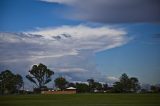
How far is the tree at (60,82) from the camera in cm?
16138

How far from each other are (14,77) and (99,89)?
134ft

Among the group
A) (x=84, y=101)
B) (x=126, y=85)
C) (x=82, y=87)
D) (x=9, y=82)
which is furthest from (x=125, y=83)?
(x=84, y=101)

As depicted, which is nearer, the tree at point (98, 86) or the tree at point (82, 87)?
the tree at point (82, 87)

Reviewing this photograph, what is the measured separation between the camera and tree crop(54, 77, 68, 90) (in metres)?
161

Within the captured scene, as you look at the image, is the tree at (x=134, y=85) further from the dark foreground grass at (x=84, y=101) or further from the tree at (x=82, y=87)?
the dark foreground grass at (x=84, y=101)

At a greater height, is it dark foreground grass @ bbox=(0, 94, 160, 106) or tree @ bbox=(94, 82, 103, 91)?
tree @ bbox=(94, 82, 103, 91)

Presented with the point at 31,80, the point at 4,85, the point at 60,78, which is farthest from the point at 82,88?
the point at 4,85

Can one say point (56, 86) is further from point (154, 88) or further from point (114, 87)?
point (154, 88)

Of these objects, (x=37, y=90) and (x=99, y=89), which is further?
(x=99, y=89)

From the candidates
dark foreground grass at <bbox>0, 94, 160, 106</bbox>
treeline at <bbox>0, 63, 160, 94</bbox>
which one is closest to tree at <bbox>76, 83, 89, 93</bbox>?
treeline at <bbox>0, 63, 160, 94</bbox>

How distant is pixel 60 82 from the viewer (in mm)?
161250

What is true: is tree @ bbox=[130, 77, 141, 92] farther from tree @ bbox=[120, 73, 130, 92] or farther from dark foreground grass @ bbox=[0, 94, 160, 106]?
dark foreground grass @ bbox=[0, 94, 160, 106]

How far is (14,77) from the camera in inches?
5989

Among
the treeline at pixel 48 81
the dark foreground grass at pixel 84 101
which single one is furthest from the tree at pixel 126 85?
the dark foreground grass at pixel 84 101
